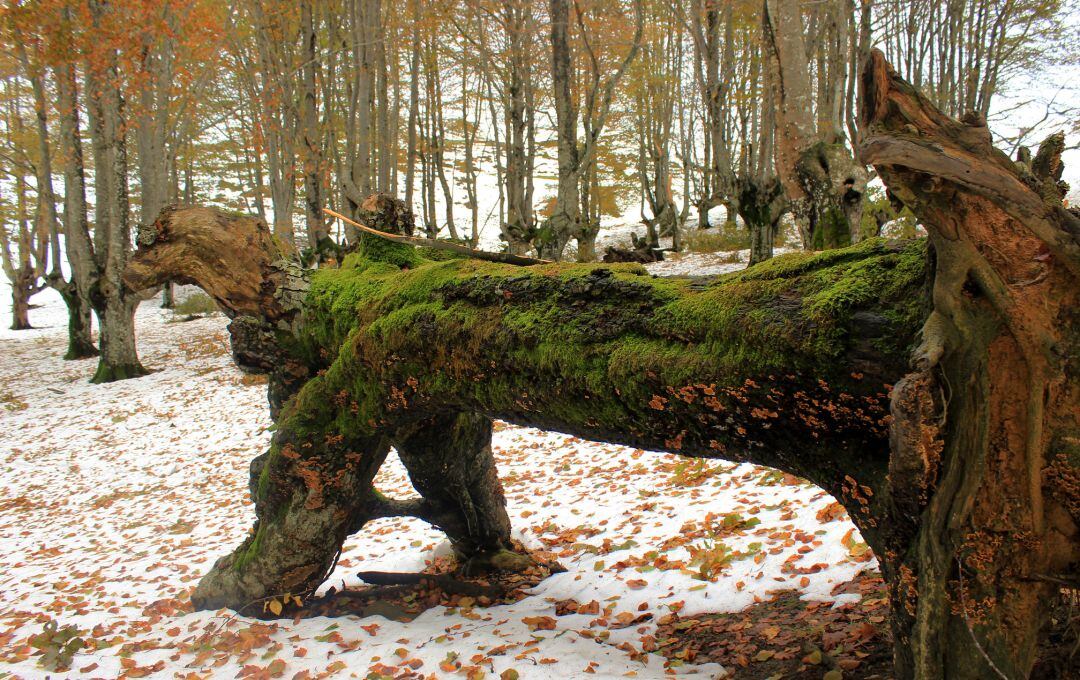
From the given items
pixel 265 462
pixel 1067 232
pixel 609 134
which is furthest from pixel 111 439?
pixel 609 134

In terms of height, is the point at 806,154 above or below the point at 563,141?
below

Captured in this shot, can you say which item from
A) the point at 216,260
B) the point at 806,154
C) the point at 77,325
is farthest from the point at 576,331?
the point at 77,325

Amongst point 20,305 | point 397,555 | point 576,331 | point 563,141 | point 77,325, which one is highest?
point 563,141

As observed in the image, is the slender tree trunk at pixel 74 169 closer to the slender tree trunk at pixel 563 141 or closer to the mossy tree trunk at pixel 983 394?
the slender tree trunk at pixel 563 141

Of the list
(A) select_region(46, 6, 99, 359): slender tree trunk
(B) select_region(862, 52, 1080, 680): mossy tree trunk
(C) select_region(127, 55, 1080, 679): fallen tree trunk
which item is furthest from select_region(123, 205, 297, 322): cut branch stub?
(A) select_region(46, 6, 99, 359): slender tree trunk

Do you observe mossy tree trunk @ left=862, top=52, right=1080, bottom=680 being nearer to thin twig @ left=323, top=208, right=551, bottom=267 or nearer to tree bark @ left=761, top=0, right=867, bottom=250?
thin twig @ left=323, top=208, right=551, bottom=267

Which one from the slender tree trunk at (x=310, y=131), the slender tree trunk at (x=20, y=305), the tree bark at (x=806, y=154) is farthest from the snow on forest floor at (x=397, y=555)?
the slender tree trunk at (x=20, y=305)

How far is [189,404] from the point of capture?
10906mm

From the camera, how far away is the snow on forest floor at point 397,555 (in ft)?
11.2

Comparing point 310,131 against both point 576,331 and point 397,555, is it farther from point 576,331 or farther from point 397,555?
point 576,331

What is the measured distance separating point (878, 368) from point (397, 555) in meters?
4.42

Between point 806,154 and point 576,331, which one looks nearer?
point 576,331

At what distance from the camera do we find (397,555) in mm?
5281

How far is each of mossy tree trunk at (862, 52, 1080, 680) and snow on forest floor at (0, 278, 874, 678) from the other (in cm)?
133
